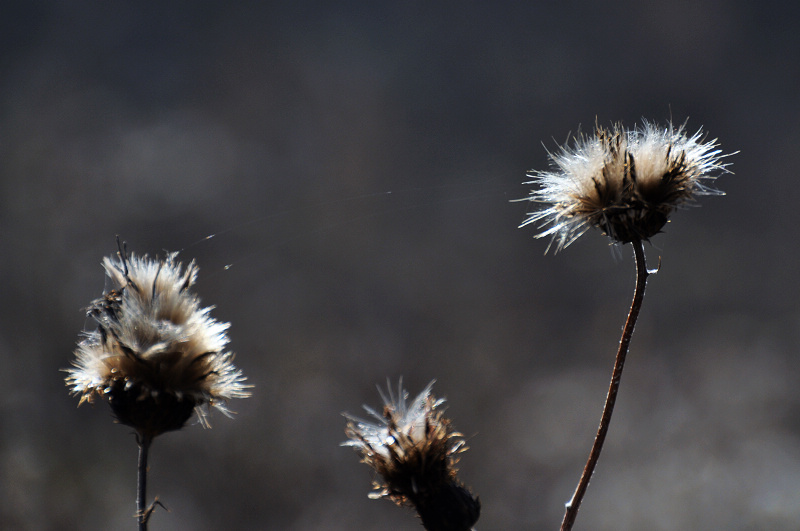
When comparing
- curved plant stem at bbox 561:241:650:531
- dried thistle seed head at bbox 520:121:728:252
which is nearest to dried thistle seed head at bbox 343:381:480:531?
curved plant stem at bbox 561:241:650:531

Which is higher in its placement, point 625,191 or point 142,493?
point 625,191

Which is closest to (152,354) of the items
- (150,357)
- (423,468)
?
(150,357)

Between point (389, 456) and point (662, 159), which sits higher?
point (662, 159)

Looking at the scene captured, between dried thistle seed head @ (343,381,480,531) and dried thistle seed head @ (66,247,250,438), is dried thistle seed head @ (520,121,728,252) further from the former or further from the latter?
dried thistle seed head @ (66,247,250,438)

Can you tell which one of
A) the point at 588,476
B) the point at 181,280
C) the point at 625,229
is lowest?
the point at 588,476

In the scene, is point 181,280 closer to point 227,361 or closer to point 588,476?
point 227,361

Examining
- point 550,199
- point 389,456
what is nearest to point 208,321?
point 389,456

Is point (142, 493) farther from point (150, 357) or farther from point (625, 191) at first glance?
point (625, 191)
